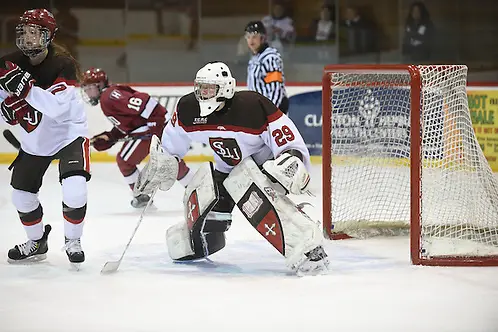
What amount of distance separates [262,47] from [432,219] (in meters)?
2.46

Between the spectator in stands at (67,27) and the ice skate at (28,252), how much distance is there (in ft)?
18.3

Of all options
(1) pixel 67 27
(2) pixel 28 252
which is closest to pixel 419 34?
(1) pixel 67 27

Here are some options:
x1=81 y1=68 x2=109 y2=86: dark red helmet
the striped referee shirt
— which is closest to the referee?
the striped referee shirt

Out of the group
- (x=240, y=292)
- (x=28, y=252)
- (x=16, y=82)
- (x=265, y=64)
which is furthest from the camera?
(x=265, y=64)

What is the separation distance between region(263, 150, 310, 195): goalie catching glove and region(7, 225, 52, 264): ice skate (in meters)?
1.28

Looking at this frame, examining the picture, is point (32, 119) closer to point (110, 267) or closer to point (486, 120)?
point (110, 267)

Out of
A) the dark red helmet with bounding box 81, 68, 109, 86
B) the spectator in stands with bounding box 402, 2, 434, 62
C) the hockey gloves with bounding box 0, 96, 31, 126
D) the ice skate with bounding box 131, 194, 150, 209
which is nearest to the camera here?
the hockey gloves with bounding box 0, 96, 31, 126

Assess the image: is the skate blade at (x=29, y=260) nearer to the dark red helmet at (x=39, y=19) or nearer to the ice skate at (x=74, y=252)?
the ice skate at (x=74, y=252)

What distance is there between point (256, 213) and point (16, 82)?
1.20m

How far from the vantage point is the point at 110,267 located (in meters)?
4.18

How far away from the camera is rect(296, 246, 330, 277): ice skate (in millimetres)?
4051

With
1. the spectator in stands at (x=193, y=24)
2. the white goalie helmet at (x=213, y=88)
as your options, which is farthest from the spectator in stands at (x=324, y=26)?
the white goalie helmet at (x=213, y=88)

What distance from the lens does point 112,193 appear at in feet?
→ 22.5

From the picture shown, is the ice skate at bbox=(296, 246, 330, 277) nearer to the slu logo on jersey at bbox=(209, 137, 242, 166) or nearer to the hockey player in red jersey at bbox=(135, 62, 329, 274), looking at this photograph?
Result: the hockey player in red jersey at bbox=(135, 62, 329, 274)
